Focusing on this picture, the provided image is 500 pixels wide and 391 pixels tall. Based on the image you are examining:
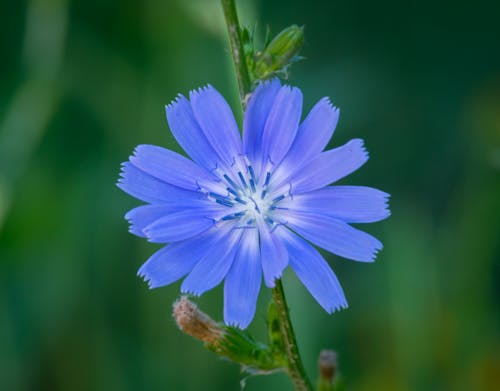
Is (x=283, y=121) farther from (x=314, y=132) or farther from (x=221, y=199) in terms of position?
(x=221, y=199)

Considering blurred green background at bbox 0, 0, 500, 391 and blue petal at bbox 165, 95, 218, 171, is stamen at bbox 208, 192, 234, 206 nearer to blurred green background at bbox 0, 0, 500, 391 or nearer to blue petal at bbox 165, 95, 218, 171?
blue petal at bbox 165, 95, 218, 171

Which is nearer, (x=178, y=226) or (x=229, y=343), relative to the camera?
(x=178, y=226)

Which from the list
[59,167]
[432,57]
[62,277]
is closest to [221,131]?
[62,277]

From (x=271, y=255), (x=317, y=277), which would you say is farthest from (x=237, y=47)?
(x=317, y=277)

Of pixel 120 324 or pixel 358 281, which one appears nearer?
pixel 120 324

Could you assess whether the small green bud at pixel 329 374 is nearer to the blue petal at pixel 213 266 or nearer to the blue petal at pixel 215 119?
the blue petal at pixel 213 266

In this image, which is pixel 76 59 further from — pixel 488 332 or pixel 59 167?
pixel 488 332

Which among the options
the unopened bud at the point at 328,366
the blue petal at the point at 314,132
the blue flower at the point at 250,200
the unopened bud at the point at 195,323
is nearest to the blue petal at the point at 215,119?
the blue flower at the point at 250,200

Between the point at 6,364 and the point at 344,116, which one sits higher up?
the point at 344,116
